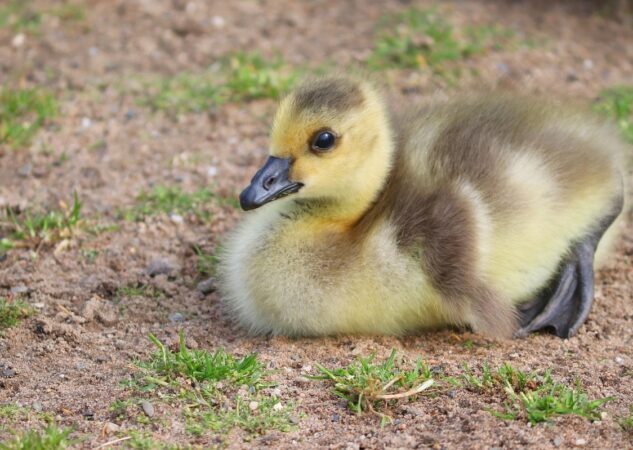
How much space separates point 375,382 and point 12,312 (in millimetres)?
1292

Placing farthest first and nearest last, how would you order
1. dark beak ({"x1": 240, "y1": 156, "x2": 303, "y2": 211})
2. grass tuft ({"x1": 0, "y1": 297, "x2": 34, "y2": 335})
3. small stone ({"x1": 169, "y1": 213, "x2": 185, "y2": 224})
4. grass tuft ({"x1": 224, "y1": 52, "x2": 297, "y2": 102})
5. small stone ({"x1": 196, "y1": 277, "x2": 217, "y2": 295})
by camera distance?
grass tuft ({"x1": 224, "y1": 52, "x2": 297, "y2": 102})
small stone ({"x1": 169, "y1": 213, "x2": 185, "y2": 224})
small stone ({"x1": 196, "y1": 277, "x2": 217, "y2": 295})
grass tuft ({"x1": 0, "y1": 297, "x2": 34, "y2": 335})
dark beak ({"x1": 240, "y1": 156, "x2": 303, "y2": 211})

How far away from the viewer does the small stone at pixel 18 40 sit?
545 cm

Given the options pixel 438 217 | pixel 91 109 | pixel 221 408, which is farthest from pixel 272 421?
pixel 91 109

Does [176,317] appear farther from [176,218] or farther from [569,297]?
[569,297]

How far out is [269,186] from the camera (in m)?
2.97

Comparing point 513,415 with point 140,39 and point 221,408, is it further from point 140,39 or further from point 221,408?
point 140,39

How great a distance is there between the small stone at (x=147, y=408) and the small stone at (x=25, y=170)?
193 centimetres

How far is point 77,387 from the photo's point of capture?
2.80 meters

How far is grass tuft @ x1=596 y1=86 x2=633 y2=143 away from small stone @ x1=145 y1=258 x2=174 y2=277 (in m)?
2.24

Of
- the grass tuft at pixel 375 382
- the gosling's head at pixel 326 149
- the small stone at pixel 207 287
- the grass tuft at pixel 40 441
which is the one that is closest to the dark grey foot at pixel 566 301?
the grass tuft at pixel 375 382

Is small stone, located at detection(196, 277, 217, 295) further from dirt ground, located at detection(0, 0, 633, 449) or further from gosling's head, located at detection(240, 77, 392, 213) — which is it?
gosling's head, located at detection(240, 77, 392, 213)

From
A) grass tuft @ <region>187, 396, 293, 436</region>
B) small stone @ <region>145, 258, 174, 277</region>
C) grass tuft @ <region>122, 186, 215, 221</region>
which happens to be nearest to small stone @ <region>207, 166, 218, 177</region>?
grass tuft @ <region>122, 186, 215, 221</region>

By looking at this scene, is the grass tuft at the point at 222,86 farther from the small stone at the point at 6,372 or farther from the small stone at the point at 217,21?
the small stone at the point at 6,372

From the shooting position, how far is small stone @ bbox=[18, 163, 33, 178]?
14.0 ft
